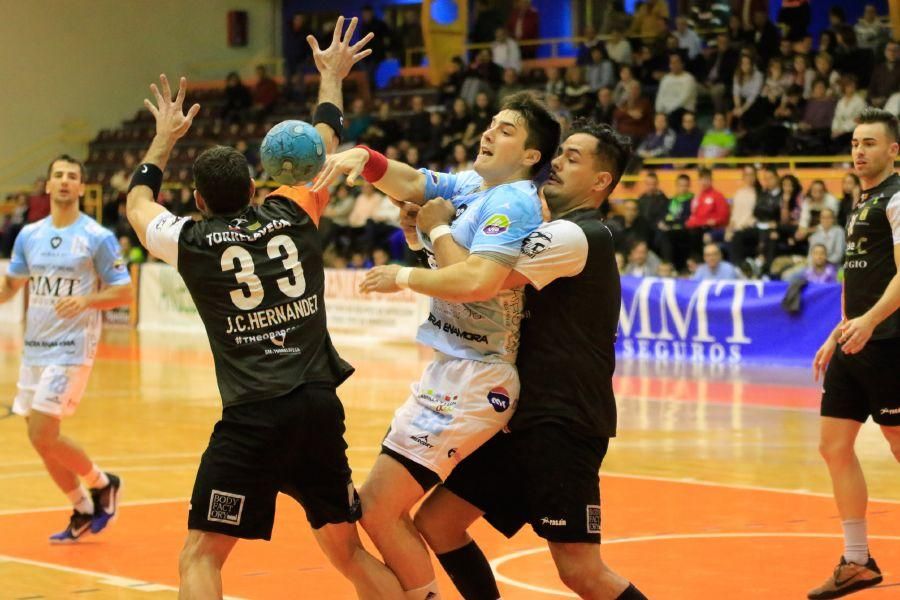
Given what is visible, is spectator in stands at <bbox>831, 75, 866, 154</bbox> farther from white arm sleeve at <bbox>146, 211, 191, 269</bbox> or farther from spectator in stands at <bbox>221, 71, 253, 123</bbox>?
white arm sleeve at <bbox>146, 211, 191, 269</bbox>

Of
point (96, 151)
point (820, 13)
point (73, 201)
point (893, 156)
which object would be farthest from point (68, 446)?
point (96, 151)

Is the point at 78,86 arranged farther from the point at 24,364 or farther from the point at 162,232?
the point at 162,232

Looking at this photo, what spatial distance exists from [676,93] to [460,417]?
58.9ft

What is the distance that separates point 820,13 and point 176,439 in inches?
759

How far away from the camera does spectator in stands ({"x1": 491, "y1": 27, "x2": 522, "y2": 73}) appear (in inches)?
1048

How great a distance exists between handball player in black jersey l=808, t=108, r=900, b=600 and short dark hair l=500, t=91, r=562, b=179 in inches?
77.1

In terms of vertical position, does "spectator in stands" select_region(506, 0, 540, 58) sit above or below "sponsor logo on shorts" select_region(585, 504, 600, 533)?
above

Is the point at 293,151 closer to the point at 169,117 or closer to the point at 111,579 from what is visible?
the point at 169,117

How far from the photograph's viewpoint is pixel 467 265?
191 inches

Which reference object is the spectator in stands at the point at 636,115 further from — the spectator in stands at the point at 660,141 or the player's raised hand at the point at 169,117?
the player's raised hand at the point at 169,117

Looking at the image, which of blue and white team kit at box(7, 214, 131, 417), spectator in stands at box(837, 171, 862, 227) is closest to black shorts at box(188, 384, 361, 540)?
blue and white team kit at box(7, 214, 131, 417)

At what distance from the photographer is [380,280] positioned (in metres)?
4.90

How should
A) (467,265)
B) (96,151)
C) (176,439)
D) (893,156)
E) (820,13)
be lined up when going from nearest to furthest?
(467,265) → (893,156) → (176,439) → (820,13) → (96,151)

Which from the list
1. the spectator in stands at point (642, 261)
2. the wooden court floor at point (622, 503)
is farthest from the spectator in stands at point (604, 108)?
the wooden court floor at point (622, 503)
